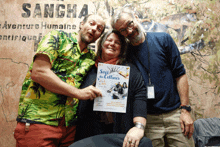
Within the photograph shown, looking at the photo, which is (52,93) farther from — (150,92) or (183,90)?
(183,90)

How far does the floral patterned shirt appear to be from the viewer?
1019mm

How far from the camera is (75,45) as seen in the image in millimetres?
1187

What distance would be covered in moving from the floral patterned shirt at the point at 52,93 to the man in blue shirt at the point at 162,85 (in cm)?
46

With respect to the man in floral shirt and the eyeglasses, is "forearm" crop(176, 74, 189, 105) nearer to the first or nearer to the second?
the eyeglasses

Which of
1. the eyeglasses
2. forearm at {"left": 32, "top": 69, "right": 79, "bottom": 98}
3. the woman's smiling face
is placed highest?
the eyeglasses

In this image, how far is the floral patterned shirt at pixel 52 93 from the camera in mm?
1019

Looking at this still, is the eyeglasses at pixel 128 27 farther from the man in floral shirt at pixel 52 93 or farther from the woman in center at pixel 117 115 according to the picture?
the man in floral shirt at pixel 52 93

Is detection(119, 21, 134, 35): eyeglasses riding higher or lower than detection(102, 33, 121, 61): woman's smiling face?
higher

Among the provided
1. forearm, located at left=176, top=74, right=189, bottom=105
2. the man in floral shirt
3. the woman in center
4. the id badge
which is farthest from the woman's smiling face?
forearm, located at left=176, top=74, right=189, bottom=105

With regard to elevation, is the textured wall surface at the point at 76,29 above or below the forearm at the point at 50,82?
above

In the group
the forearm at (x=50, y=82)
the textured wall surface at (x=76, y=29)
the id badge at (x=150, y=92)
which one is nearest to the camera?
the forearm at (x=50, y=82)

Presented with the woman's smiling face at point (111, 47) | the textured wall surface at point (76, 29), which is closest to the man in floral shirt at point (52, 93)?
the woman's smiling face at point (111, 47)

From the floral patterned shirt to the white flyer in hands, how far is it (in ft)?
0.73

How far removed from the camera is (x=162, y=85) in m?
1.23
